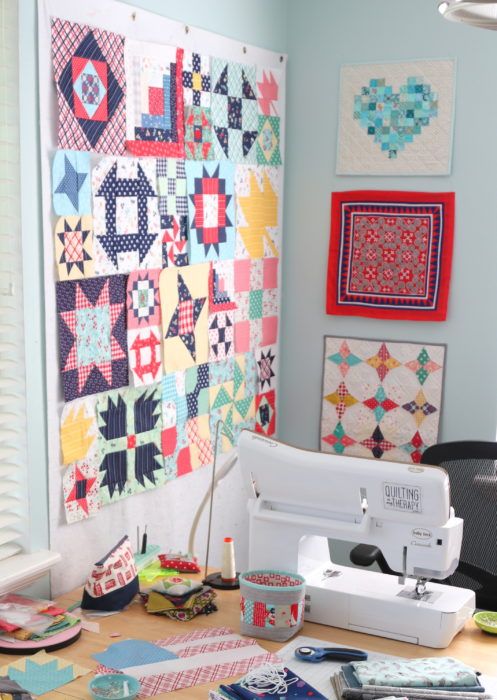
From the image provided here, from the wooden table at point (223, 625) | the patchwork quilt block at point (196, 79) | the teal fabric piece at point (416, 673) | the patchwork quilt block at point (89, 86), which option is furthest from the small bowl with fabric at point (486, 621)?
the patchwork quilt block at point (196, 79)

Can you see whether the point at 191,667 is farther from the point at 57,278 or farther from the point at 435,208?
the point at 435,208

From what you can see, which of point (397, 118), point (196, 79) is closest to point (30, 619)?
point (196, 79)

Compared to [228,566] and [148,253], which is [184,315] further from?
[228,566]

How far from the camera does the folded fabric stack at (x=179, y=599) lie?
2.13 m

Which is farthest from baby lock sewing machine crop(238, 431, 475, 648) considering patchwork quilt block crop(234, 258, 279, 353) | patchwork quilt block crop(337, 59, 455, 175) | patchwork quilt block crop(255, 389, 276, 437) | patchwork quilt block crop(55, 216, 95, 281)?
patchwork quilt block crop(337, 59, 455, 175)

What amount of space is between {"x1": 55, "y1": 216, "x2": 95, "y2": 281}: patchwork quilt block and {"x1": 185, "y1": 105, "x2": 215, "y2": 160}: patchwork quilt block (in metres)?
0.50

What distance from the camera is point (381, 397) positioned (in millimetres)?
3215

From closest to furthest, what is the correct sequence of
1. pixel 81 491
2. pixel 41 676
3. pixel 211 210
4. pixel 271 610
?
pixel 41 676
pixel 271 610
pixel 81 491
pixel 211 210

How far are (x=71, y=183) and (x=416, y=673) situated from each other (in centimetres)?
132

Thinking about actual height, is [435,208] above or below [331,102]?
below

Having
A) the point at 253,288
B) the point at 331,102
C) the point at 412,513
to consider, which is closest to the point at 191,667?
the point at 412,513

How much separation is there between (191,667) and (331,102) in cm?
199

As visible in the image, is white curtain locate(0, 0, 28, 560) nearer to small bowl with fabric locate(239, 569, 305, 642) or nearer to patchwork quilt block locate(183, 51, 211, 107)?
small bowl with fabric locate(239, 569, 305, 642)

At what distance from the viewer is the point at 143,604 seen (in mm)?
2191
